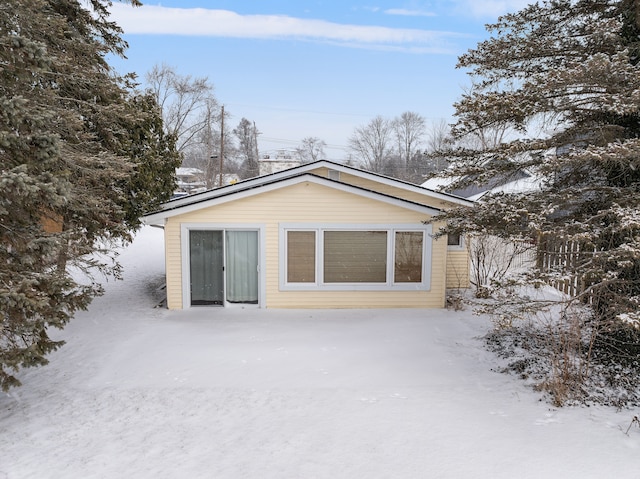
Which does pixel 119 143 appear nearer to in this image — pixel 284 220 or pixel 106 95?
pixel 106 95

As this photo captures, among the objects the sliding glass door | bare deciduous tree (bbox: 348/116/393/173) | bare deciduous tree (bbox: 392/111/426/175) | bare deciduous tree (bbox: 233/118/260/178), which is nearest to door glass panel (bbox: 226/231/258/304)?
the sliding glass door

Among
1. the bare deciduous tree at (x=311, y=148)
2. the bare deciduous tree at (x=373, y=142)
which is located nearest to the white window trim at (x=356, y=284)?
the bare deciduous tree at (x=373, y=142)

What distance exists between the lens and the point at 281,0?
14.0 metres

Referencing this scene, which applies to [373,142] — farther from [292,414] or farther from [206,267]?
[292,414]

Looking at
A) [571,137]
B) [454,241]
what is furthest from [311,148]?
[571,137]

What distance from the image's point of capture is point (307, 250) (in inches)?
394

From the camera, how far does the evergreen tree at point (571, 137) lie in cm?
512

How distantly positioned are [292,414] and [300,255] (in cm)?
529

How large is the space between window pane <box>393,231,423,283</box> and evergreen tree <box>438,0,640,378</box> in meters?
3.01

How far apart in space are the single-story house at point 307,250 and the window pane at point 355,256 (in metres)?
0.02

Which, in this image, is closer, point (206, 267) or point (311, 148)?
point (206, 267)

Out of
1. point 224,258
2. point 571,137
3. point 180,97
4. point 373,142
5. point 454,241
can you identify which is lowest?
point 224,258

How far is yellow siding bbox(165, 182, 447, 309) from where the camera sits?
9.81 meters

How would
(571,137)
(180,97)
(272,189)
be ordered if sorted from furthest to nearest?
(180,97) < (272,189) < (571,137)
